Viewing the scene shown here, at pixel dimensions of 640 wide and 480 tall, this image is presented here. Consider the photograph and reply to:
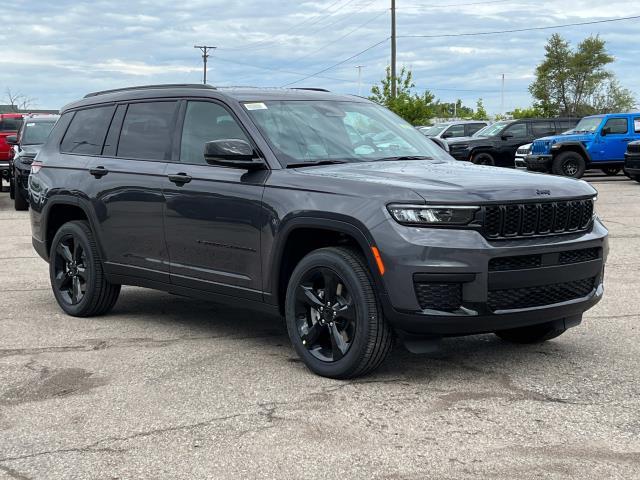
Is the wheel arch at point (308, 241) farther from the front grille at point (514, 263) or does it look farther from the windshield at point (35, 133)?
the windshield at point (35, 133)

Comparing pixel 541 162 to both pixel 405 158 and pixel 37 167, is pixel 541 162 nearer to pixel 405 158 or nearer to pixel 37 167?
pixel 37 167

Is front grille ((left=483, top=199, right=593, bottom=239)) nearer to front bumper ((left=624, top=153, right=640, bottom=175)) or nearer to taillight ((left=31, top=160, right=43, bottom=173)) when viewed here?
taillight ((left=31, top=160, right=43, bottom=173))

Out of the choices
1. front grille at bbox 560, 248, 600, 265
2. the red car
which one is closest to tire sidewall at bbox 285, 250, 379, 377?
front grille at bbox 560, 248, 600, 265

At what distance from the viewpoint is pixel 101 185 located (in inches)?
289

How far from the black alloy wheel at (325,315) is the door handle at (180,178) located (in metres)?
1.32

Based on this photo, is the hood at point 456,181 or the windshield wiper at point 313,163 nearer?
the hood at point 456,181

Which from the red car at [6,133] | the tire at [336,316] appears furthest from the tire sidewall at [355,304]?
the red car at [6,133]

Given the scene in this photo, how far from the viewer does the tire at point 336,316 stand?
5.29m

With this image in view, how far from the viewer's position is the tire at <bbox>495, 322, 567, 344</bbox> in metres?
6.09

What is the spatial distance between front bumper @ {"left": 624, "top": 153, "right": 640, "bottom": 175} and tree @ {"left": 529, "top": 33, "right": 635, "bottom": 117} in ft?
Answer: 193

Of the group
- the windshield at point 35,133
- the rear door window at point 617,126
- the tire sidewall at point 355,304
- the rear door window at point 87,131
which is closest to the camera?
the tire sidewall at point 355,304

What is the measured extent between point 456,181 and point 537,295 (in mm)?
772

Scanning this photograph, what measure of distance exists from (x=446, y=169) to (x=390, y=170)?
15.6 inches

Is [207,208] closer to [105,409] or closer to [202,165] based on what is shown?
[202,165]
